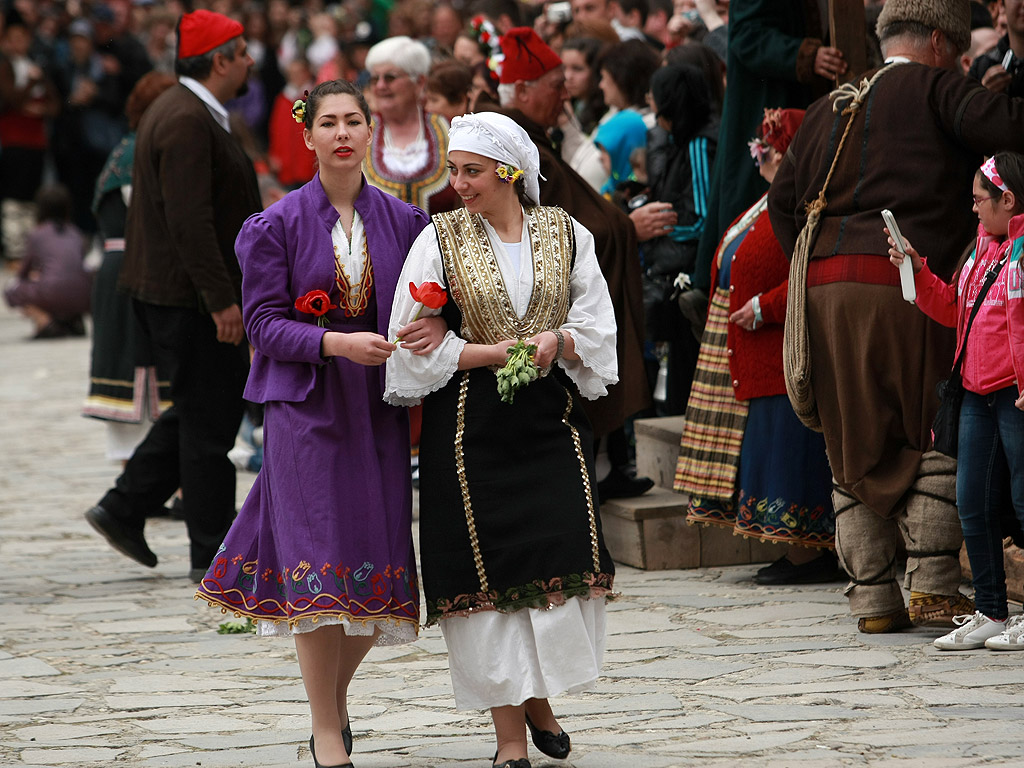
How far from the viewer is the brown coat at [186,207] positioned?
6.42 meters

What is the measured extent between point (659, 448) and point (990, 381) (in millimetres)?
2485

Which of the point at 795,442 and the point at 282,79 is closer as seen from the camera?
the point at 795,442

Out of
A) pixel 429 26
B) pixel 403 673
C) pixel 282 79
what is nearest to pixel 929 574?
pixel 403 673

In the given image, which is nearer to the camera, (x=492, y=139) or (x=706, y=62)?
(x=492, y=139)

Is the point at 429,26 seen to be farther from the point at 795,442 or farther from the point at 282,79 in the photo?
the point at 795,442

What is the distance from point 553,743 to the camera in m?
4.18

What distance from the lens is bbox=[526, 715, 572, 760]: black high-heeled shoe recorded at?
4.18 meters

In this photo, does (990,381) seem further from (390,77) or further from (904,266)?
(390,77)

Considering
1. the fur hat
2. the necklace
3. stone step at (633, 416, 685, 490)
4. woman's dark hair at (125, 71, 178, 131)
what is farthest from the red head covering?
woman's dark hair at (125, 71, 178, 131)

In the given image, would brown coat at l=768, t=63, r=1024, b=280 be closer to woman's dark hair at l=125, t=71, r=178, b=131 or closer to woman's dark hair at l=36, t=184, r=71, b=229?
woman's dark hair at l=125, t=71, r=178, b=131

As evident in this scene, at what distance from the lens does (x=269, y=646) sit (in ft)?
18.7

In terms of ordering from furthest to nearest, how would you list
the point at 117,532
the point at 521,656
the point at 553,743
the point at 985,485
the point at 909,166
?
1. the point at 117,532
2. the point at 909,166
3. the point at 985,485
4. the point at 553,743
5. the point at 521,656

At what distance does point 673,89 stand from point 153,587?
3100mm

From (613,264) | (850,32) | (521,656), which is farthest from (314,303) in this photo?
(850,32)
